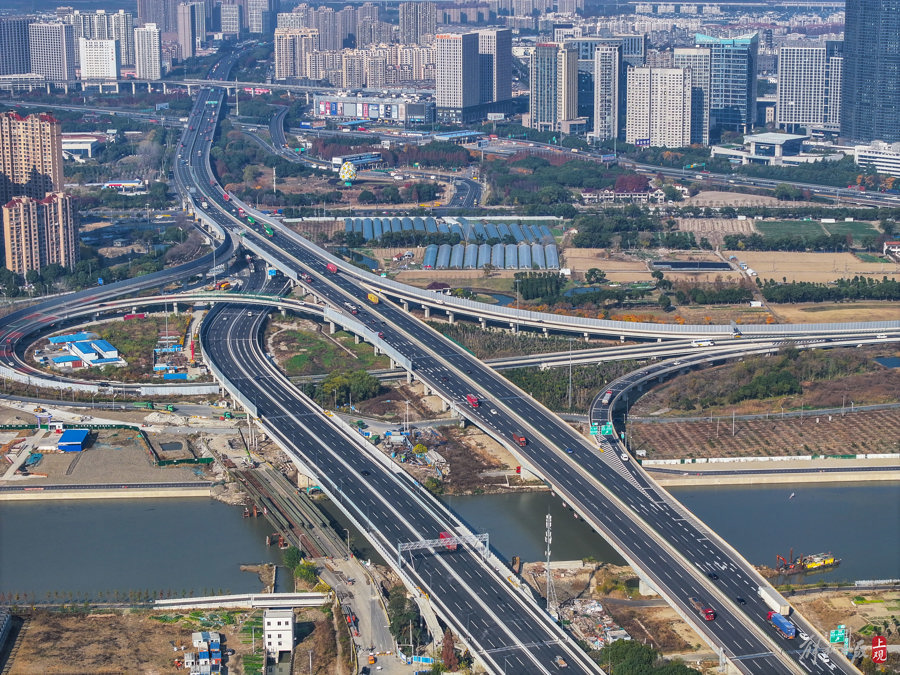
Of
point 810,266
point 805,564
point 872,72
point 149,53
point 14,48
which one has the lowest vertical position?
point 805,564

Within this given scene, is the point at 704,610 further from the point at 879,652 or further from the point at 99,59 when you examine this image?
the point at 99,59

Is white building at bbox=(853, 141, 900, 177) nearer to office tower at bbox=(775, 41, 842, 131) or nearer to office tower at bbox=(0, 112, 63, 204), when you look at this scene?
office tower at bbox=(775, 41, 842, 131)

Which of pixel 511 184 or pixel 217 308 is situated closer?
pixel 217 308

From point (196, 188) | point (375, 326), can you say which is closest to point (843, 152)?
point (196, 188)

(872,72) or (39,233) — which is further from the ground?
(872,72)

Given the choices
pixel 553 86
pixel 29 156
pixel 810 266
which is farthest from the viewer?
pixel 553 86

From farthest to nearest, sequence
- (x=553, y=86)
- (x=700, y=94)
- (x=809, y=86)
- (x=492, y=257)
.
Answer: (x=553, y=86), (x=809, y=86), (x=700, y=94), (x=492, y=257)

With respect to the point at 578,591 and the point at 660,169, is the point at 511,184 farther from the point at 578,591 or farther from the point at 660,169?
the point at 578,591

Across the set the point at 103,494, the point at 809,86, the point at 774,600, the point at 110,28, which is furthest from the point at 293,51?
the point at 774,600
